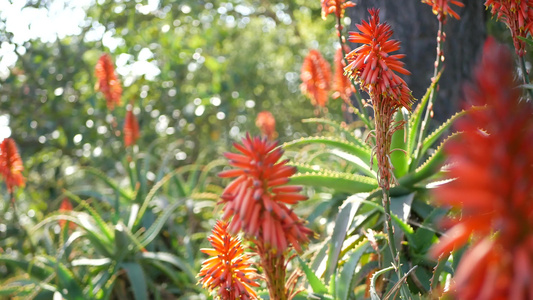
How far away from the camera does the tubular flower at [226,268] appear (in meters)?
1.30

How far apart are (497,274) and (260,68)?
6516 millimetres

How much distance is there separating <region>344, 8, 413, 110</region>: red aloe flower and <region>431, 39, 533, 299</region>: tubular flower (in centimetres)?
71

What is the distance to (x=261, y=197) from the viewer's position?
41.5 inches

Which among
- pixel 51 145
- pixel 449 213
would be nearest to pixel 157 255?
pixel 449 213

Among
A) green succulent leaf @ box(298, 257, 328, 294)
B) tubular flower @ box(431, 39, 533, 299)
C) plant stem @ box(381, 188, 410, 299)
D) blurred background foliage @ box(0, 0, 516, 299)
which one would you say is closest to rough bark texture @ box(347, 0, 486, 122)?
blurred background foliage @ box(0, 0, 516, 299)

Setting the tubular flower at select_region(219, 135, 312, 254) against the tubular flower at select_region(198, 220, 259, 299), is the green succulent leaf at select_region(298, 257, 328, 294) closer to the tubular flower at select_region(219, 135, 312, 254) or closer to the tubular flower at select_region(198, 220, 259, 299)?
the tubular flower at select_region(198, 220, 259, 299)

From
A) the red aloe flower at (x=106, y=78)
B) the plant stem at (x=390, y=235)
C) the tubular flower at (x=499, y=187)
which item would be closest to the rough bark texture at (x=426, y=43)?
the plant stem at (x=390, y=235)

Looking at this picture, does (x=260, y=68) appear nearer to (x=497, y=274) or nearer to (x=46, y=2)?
(x=46, y=2)

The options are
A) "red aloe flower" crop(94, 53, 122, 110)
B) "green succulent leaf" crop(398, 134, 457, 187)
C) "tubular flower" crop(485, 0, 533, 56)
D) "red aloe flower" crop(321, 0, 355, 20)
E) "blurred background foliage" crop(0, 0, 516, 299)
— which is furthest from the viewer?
"red aloe flower" crop(94, 53, 122, 110)

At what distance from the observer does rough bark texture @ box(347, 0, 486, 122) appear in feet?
9.38

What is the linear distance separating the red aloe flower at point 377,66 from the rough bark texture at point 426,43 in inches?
Result: 58.1

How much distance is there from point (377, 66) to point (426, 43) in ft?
5.32

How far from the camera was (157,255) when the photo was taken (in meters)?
3.12

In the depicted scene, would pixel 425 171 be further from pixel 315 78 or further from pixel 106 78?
pixel 106 78
